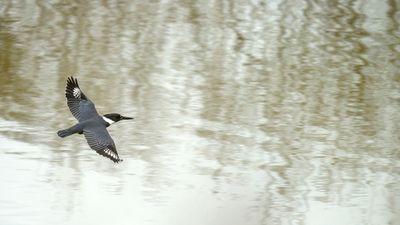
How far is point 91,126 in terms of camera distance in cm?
516

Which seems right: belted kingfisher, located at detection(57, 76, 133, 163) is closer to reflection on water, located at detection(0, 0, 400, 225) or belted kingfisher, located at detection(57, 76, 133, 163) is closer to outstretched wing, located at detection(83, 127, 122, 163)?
outstretched wing, located at detection(83, 127, 122, 163)

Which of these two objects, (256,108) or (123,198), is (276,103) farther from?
(123,198)

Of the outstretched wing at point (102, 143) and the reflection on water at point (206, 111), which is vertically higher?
the outstretched wing at point (102, 143)

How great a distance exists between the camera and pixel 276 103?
7094 millimetres

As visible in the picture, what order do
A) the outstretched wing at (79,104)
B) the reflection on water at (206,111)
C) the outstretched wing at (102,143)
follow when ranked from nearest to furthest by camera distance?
the outstretched wing at (102,143), the reflection on water at (206,111), the outstretched wing at (79,104)

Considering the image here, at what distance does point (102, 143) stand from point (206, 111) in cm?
196

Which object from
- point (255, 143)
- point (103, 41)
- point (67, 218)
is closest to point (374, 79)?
point (255, 143)

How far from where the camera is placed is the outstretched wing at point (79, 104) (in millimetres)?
5430

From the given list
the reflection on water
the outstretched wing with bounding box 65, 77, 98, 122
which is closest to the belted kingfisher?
the outstretched wing with bounding box 65, 77, 98, 122

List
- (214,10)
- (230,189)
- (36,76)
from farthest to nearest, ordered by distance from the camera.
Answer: (214,10) < (36,76) < (230,189)

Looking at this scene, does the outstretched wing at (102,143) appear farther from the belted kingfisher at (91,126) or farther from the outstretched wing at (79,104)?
the outstretched wing at (79,104)

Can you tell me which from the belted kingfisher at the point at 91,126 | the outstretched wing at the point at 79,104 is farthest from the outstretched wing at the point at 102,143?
the outstretched wing at the point at 79,104

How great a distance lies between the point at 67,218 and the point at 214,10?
5199 mm

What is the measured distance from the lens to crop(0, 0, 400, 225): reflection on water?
17.5ft
